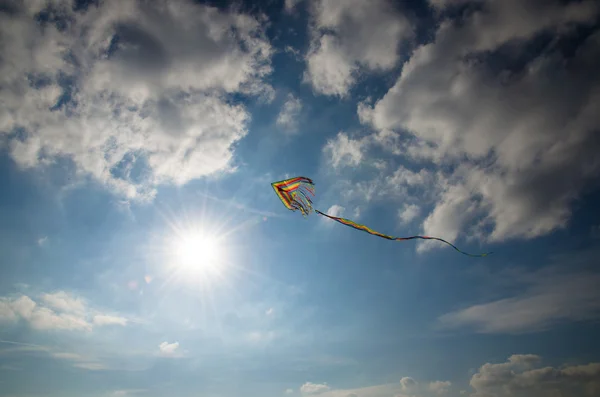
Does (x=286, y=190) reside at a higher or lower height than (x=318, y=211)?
higher

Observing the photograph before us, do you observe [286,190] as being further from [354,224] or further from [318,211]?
[354,224]

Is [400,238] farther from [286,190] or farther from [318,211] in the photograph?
[286,190]

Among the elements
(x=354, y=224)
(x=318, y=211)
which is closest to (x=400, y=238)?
(x=354, y=224)

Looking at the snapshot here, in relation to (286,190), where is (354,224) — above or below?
below

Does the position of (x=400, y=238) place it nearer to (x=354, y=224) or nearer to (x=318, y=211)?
(x=354, y=224)

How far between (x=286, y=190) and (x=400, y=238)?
450 inches

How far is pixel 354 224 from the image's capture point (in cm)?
→ 2420

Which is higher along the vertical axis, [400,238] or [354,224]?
[354,224]

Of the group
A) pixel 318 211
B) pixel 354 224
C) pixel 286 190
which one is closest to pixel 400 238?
pixel 354 224

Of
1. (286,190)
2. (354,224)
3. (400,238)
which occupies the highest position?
(286,190)

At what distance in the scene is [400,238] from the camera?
23016 millimetres

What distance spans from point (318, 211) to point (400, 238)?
24.0 feet

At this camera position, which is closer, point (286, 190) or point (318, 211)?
point (318, 211)

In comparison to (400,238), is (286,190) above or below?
above
